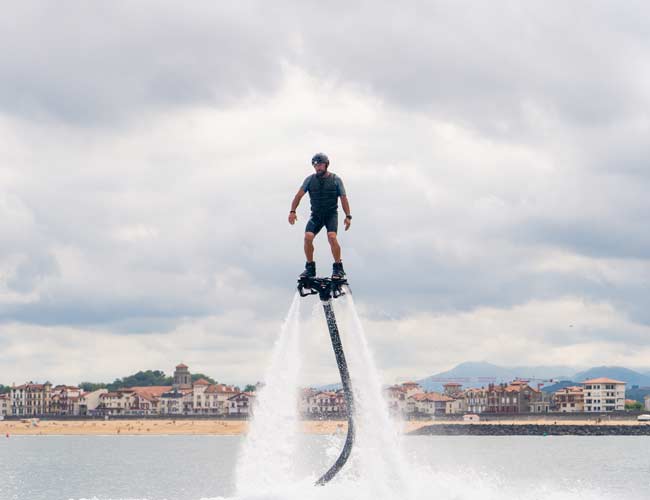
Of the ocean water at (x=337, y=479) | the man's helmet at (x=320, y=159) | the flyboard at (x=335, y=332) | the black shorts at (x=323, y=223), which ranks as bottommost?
the ocean water at (x=337, y=479)

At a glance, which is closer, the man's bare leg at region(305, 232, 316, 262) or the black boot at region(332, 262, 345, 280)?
the black boot at region(332, 262, 345, 280)

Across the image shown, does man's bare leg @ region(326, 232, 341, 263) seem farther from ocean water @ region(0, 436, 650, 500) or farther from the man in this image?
ocean water @ region(0, 436, 650, 500)

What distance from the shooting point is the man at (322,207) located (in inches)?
928

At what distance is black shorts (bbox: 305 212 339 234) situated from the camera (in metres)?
23.7

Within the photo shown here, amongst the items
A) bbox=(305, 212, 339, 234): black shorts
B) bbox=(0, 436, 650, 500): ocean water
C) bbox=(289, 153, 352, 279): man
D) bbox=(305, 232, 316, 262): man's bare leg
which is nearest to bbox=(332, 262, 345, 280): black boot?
bbox=(289, 153, 352, 279): man

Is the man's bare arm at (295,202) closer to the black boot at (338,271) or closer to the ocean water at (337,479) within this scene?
the black boot at (338,271)

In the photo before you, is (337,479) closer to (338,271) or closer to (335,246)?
(338,271)

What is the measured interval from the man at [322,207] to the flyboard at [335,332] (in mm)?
170

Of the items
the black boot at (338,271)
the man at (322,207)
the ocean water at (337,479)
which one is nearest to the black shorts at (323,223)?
the man at (322,207)

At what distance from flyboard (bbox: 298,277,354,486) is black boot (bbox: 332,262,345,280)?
6cm

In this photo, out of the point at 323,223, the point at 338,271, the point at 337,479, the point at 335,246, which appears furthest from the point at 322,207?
the point at 337,479

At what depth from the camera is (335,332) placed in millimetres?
23734

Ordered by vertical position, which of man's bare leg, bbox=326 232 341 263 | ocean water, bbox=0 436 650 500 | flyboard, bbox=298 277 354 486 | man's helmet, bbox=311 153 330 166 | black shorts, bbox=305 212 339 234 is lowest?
ocean water, bbox=0 436 650 500

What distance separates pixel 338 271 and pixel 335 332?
51.1 inches
